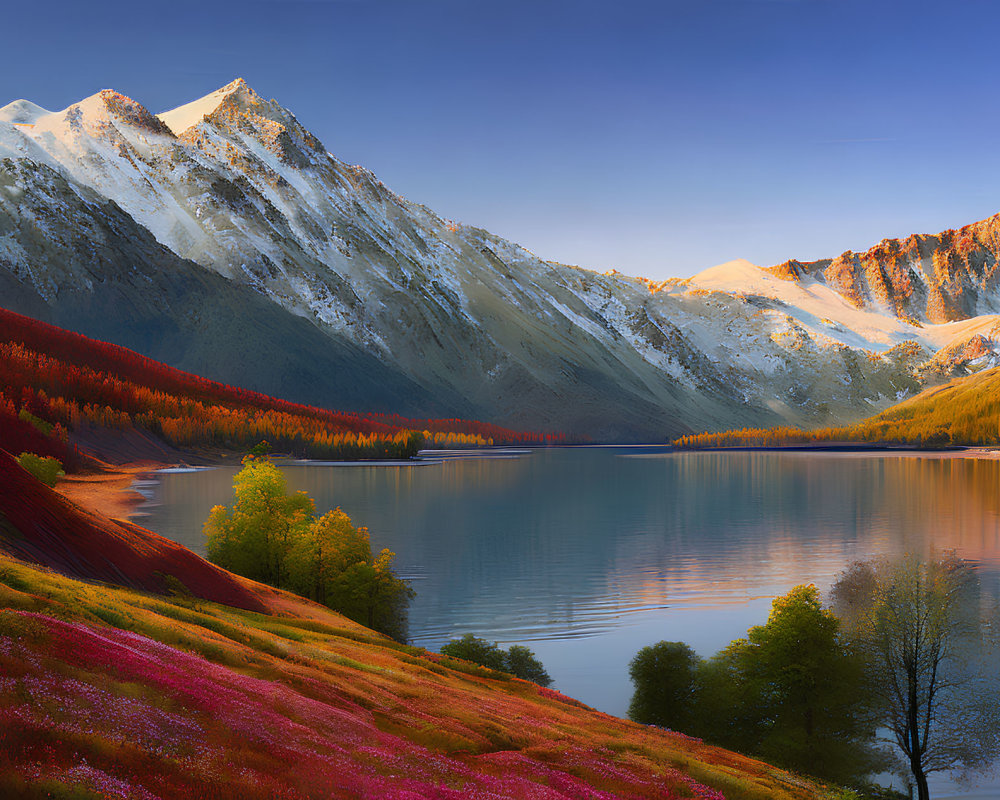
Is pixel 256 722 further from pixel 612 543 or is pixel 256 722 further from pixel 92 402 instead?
pixel 92 402

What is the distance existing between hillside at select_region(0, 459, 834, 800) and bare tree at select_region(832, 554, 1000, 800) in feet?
26.3

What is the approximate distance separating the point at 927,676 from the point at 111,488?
4737 inches

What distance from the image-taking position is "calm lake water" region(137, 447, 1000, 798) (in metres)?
49.8

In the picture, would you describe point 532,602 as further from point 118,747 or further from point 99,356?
point 99,356

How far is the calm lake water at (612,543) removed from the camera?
1961 inches

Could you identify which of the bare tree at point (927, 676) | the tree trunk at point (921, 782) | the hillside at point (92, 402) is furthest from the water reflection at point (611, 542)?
the hillside at point (92, 402)

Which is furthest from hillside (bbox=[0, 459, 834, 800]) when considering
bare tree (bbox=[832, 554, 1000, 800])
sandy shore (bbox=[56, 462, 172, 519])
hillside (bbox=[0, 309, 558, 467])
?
hillside (bbox=[0, 309, 558, 467])

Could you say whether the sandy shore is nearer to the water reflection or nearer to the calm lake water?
the calm lake water

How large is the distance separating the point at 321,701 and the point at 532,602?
39601mm

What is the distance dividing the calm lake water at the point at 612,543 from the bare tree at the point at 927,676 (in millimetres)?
1602

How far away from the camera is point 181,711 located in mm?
15281

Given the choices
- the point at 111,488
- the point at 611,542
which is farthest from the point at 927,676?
the point at 111,488

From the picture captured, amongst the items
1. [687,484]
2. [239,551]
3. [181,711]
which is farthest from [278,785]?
[687,484]

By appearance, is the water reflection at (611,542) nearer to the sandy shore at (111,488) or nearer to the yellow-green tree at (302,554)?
the yellow-green tree at (302,554)
